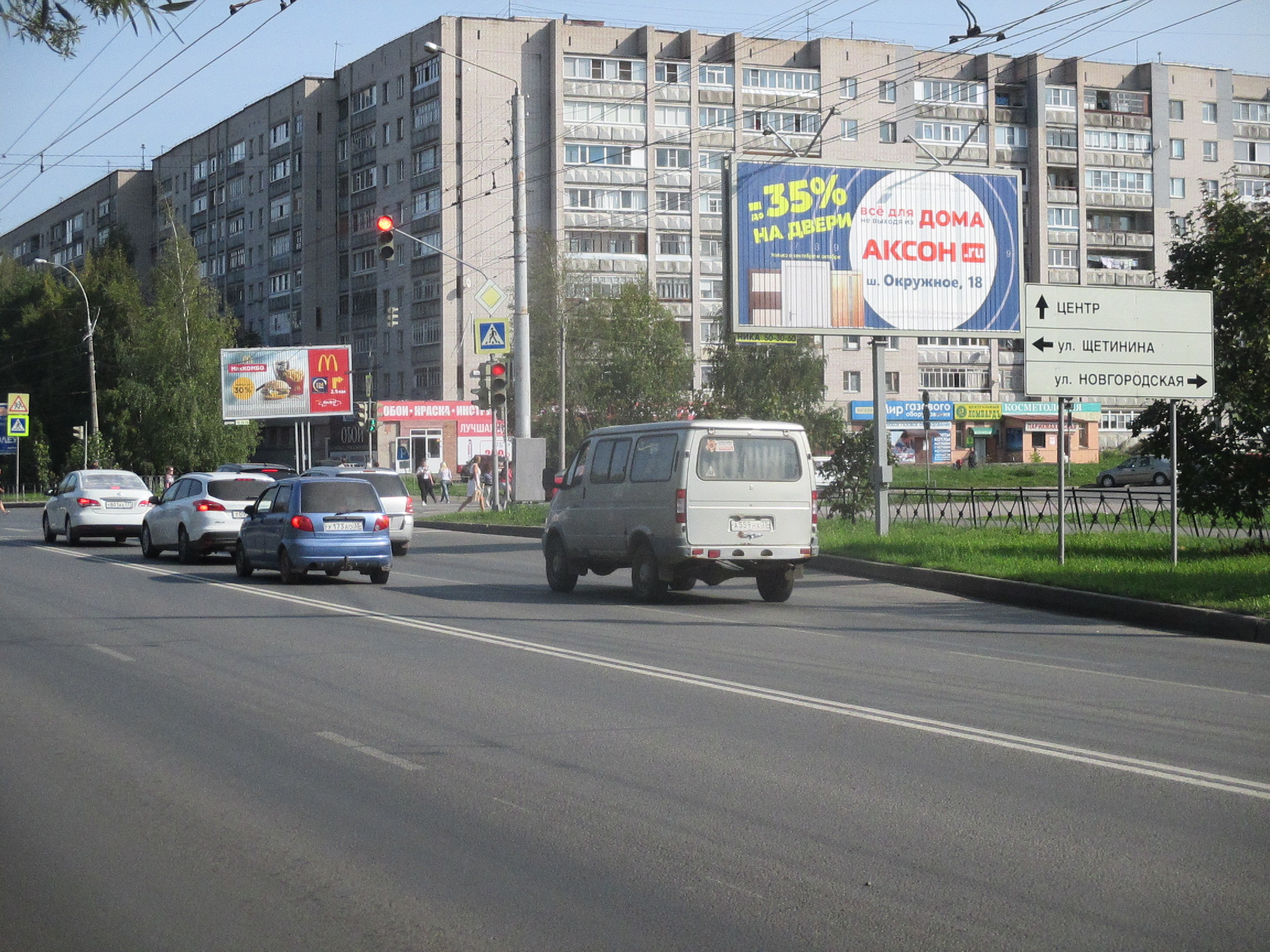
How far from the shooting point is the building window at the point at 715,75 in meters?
77.8

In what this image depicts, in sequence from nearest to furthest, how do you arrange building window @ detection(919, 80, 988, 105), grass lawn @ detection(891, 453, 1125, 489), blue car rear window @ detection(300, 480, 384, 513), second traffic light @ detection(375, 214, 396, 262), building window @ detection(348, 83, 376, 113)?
blue car rear window @ detection(300, 480, 384, 513), second traffic light @ detection(375, 214, 396, 262), grass lawn @ detection(891, 453, 1125, 489), building window @ detection(919, 80, 988, 105), building window @ detection(348, 83, 376, 113)

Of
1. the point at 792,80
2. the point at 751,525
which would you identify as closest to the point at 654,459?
the point at 751,525

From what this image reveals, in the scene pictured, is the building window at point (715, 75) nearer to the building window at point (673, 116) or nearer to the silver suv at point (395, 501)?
the building window at point (673, 116)

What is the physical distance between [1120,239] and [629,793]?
84074mm

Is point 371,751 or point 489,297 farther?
point 489,297

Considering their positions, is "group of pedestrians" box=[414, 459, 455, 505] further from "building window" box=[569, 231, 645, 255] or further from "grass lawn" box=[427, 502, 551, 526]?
"building window" box=[569, 231, 645, 255]

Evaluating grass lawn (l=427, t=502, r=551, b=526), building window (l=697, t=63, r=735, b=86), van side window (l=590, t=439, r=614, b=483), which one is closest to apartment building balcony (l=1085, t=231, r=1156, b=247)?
building window (l=697, t=63, r=735, b=86)

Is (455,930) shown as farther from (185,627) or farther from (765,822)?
(185,627)

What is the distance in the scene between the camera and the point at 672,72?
255ft

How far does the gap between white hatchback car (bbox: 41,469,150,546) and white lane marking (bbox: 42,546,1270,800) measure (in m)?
15.9

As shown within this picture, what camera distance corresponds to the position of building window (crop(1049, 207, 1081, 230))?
82.8 m

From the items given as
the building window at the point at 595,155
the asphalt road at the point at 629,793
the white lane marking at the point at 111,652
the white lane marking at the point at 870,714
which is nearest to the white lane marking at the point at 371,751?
the asphalt road at the point at 629,793

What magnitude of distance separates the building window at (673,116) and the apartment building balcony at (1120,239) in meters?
24.3

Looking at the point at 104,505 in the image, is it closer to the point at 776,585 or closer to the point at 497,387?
the point at 497,387
